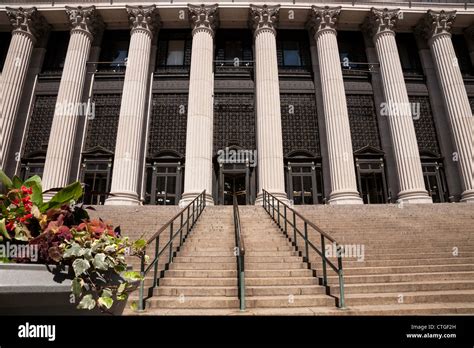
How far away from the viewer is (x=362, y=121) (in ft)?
64.1

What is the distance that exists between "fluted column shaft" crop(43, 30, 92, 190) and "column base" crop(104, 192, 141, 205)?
9.79ft

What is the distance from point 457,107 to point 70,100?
872 inches

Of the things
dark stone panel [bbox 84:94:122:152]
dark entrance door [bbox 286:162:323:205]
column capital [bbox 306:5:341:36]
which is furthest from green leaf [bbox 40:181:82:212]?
column capital [bbox 306:5:341:36]

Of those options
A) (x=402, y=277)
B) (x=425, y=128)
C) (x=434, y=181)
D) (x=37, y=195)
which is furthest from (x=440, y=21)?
(x=37, y=195)

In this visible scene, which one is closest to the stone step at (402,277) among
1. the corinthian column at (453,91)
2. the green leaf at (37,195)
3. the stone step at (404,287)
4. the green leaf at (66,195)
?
the stone step at (404,287)

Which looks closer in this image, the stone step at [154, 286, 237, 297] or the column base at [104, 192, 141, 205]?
the stone step at [154, 286, 237, 297]

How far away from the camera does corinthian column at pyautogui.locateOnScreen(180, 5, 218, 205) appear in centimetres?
1619

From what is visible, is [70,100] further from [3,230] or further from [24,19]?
[3,230]

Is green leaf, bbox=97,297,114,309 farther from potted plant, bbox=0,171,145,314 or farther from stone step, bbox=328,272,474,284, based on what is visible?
stone step, bbox=328,272,474,284

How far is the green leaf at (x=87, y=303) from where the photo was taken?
1.65 metres

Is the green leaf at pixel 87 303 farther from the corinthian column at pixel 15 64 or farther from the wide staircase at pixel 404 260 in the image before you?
the corinthian column at pixel 15 64

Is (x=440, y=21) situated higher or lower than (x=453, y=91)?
higher
